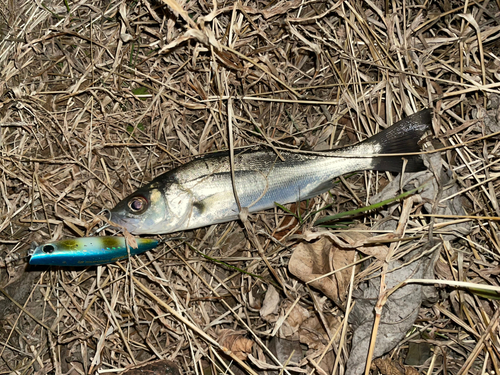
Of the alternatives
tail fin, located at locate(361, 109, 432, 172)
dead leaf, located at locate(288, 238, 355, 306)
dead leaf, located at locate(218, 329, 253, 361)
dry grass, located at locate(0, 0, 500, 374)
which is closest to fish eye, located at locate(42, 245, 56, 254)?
dry grass, located at locate(0, 0, 500, 374)

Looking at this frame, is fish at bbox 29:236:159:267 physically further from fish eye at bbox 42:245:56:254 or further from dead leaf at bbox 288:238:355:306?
dead leaf at bbox 288:238:355:306

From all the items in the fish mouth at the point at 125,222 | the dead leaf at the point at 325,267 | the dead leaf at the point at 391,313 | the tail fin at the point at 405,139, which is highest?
the fish mouth at the point at 125,222

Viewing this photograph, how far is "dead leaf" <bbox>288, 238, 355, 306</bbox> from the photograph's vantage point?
3312mm

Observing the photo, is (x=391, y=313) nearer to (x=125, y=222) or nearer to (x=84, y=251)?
(x=125, y=222)

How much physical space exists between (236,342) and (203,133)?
1910 millimetres

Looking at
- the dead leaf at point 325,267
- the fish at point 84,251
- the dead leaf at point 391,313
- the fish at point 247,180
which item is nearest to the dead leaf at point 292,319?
the dead leaf at point 325,267

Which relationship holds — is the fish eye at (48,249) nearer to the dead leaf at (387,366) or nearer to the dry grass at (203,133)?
the dry grass at (203,133)

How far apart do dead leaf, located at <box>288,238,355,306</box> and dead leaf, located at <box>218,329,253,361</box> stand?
29.2 inches

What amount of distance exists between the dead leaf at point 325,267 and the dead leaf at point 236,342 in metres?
0.74

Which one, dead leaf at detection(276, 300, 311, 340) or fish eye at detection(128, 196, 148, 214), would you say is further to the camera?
dead leaf at detection(276, 300, 311, 340)

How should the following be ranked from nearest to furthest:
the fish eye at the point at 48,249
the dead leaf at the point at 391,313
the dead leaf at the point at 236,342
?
the fish eye at the point at 48,249 → the dead leaf at the point at 391,313 → the dead leaf at the point at 236,342

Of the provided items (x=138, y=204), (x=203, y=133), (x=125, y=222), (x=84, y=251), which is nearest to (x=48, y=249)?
(x=84, y=251)

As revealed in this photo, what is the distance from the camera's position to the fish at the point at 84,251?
9.75ft

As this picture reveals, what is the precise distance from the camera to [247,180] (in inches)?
133
